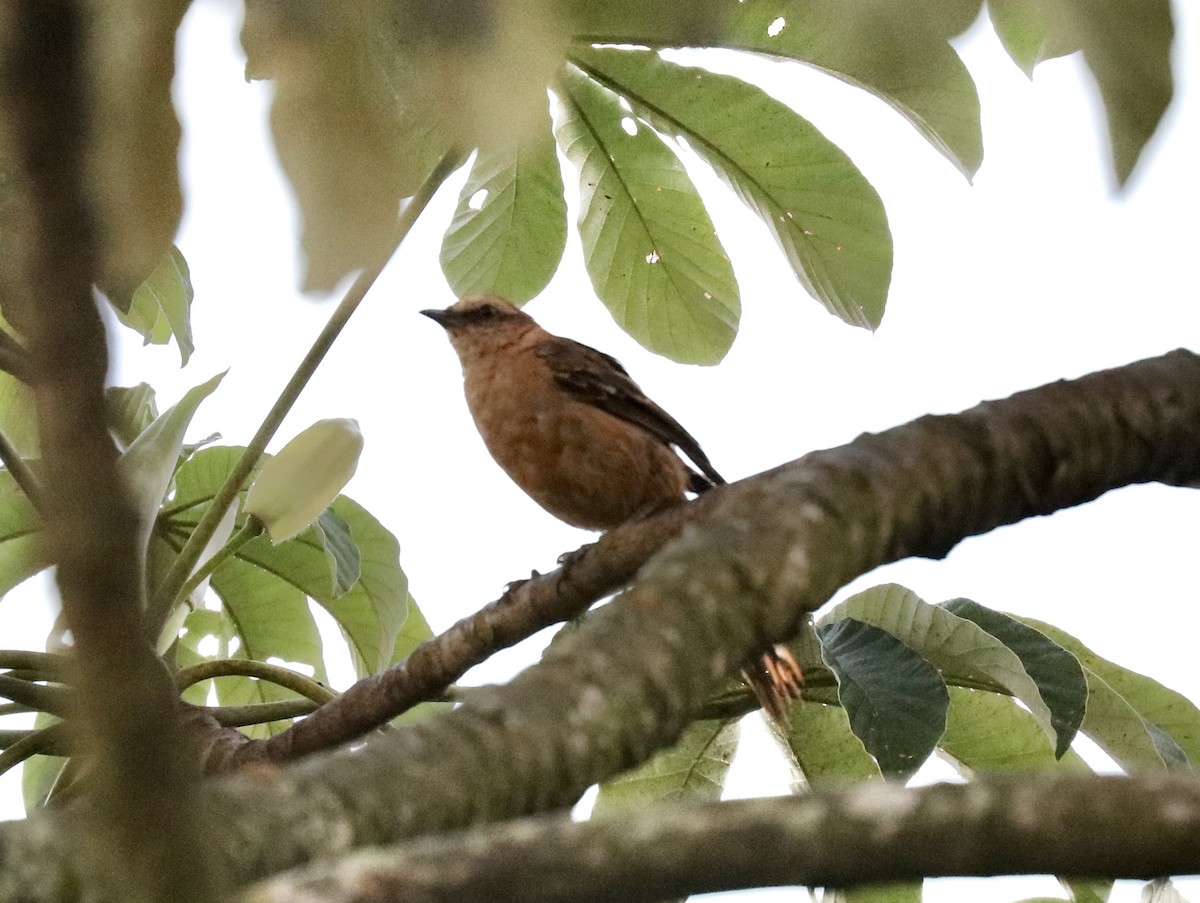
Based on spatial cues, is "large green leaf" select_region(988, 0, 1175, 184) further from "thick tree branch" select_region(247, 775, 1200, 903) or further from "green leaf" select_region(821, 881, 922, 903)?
"green leaf" select_region(821, 881, 922, 903)

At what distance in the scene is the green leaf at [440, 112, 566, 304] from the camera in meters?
2.74

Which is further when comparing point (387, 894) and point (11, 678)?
point (11, 678)

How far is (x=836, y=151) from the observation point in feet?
8.01

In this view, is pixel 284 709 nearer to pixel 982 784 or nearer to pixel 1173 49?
pixel 982 784

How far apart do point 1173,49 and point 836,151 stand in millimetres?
1803

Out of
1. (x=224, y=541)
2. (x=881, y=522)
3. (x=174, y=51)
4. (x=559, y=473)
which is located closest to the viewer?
(x=174, y=51)

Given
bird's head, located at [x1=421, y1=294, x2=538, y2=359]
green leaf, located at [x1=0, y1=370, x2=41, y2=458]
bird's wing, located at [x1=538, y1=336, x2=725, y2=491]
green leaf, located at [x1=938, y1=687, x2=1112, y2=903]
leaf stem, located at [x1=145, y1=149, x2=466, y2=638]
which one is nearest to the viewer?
leaf stem, located at [x1=145, y1=149, x2=466, y2=638]

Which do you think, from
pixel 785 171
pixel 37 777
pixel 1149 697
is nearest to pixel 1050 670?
pixel 1149 697

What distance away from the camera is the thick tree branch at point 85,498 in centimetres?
40

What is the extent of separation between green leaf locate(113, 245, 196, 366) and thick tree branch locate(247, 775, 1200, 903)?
1.90 meters

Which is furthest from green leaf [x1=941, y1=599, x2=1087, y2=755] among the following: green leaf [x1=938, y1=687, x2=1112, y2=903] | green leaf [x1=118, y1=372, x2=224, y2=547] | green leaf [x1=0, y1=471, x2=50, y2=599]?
green leaf [x1=0, y1=471, x2=50, y2=599]

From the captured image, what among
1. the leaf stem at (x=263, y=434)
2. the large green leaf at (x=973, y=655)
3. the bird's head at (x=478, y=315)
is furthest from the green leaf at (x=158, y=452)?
the bird's head at (x=478, y=315)

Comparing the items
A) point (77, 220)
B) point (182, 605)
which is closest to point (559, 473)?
point (182, 605)

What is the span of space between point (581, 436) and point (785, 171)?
3.14ft
